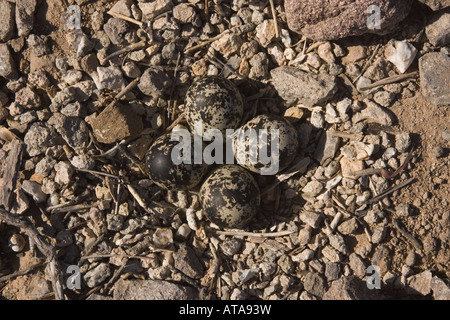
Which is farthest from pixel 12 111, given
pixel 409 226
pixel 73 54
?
pixel 409 226

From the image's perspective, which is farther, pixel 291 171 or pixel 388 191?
pixel 291 171

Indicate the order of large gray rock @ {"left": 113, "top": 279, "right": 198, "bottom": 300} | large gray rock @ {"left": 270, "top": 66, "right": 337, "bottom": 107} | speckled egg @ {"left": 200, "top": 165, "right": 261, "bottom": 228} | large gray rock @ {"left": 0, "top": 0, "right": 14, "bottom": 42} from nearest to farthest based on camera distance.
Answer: speckled egg @ {"left": 200, "top": 165, "right": 261, "bottom": 228}
large gray rock @ {"left": 113, "top": 279, "right": 198, "bottom": 300}
large gray rock @ {"left": 270, "top": 66, "right": 337, "bottom": 107}
large gray rock @ {"left": 0, "top": 0, "right": 14, "bottom": 42}

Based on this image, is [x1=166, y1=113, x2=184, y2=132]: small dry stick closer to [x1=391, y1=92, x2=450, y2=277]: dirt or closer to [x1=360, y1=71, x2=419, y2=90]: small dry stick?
[x1=360, y1=71, x2=419, y2=90]: small dry stick

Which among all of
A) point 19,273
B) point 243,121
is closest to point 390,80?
point 243,121

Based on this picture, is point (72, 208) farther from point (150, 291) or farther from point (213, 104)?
point (213, 104)

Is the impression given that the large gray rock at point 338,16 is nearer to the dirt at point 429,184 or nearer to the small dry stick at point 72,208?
the dirt at point 429,184

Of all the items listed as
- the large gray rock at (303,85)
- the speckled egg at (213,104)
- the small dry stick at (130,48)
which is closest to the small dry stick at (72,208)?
the speckled egg at (213,104)

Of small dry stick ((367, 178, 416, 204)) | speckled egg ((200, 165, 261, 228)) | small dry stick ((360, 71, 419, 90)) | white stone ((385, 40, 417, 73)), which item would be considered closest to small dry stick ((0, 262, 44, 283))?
speckled egg ((200, 165, 261, 228))

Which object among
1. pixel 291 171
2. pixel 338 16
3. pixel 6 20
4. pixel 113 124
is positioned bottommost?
pixel 291 171
